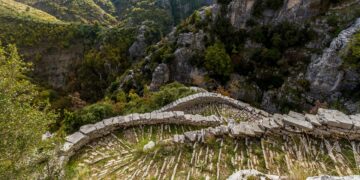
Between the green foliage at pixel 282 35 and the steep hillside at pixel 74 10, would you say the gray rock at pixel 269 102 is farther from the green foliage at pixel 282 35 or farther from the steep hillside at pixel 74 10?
the steep hillside at pixel 74 10

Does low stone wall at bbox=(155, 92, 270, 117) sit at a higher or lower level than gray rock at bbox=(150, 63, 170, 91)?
higher

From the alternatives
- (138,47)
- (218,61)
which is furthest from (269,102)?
(138,47)

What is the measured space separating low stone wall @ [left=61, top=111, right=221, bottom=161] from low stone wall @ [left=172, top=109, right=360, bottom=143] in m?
2.32

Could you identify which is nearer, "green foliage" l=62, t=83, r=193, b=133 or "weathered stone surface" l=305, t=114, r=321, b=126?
"weathered stone surface" l=305, t=114, r=321, b=126

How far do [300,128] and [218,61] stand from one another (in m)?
14.6

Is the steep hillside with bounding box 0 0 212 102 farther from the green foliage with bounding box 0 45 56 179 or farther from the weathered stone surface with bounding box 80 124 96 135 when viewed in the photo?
the green foliage with bounding box 0 45 56 179

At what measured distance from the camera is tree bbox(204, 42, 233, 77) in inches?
774

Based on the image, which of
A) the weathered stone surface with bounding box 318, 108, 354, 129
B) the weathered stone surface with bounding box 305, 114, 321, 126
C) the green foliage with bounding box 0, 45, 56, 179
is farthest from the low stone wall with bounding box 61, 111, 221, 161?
the weathered stone surface with bounding box 318, 108, 354, 129

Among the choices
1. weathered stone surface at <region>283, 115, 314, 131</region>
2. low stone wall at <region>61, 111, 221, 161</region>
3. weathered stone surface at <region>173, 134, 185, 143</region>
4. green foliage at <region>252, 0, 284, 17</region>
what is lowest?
low stone wall at <region>61, 111, 221, 161</region>

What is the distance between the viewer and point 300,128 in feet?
18.3

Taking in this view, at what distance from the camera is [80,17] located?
69125 millimetres

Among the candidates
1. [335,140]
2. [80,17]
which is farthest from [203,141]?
[80,17]

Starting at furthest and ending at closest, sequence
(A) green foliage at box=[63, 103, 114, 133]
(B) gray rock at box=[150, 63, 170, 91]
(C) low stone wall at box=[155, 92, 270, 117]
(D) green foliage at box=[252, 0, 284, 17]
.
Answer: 1. (B) gray rock at box=[150, 63, 170, 91]
2. (D) green foliage at box=[252, 0, 284, 17]
3. (C) low stone wall at box=[155, 92, 270, 117]
4. (A) green foliage at box=[63, 103, 114, 133]

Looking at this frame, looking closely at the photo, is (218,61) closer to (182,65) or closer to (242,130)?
(182,65)
